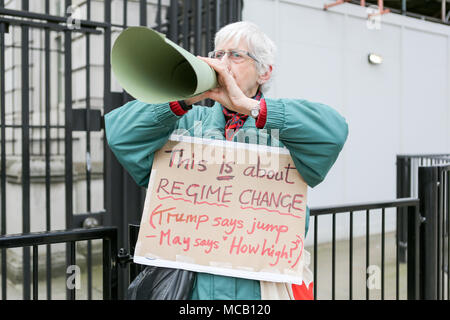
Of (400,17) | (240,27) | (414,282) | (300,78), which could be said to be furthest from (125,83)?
(400,17)

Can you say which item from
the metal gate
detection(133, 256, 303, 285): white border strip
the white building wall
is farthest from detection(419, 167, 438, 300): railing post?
the white building wall

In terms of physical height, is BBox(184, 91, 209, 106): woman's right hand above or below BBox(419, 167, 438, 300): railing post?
above

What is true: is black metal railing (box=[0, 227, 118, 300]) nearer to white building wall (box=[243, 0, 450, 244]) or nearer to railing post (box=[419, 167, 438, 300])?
railing post (box=[419, 167, 438, 300])

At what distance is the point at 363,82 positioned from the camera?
6816 mm

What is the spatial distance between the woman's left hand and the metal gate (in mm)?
909

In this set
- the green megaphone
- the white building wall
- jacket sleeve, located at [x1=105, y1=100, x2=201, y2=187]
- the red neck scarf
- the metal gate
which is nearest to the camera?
the green megaphone

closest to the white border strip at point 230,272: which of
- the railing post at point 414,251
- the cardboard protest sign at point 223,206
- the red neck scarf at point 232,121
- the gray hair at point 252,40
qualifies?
the cardboard protest sign at point 223,206

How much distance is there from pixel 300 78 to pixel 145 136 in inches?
200

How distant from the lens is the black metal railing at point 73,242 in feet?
5.37

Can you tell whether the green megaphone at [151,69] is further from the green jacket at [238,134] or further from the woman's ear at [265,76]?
the woman's ear at [265,76]

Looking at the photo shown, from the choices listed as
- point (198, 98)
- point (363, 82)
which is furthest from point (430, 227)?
point (363, 82)

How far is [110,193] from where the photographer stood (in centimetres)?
357

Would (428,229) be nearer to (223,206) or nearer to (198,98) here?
(223,206)

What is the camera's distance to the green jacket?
1271 millimetres
